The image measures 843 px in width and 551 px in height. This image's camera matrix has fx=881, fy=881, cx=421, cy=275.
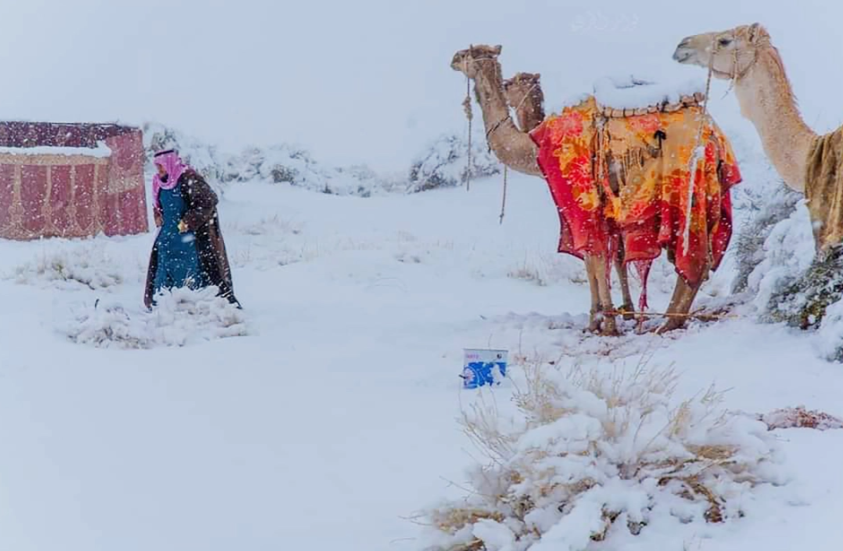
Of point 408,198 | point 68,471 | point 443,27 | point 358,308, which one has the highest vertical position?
point 443,27

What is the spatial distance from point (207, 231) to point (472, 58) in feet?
5.38

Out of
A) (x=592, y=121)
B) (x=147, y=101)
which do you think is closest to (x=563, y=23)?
(x=592, y=121)

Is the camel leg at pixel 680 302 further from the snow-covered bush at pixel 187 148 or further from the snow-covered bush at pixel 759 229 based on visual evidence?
the snow-covered bush at pixel 187 148

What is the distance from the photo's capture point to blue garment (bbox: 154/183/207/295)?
429 cm

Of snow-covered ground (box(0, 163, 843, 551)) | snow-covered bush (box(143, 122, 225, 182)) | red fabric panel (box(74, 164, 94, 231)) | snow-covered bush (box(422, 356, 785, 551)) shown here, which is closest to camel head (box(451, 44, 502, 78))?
snow-covered ground (box(0, 163, 843, 551))

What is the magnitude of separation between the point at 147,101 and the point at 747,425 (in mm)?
2392

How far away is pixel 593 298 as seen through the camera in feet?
12.3

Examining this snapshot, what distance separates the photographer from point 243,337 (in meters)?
3.51

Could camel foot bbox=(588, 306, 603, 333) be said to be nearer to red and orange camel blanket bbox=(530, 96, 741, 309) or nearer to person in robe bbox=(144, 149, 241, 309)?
red and orange camel blanket bbox=(530, 96, 741, 309)

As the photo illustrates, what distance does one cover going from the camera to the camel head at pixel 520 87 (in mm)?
3930

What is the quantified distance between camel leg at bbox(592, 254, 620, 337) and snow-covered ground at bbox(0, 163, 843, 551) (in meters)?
0.12

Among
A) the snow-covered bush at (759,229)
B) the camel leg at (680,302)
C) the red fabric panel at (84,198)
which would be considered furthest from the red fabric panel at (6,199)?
the snow-covered bush at (759,229)

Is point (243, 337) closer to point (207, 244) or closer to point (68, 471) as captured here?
point (207, 244)

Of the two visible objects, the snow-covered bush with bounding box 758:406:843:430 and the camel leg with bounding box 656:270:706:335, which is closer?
the snow-covered bush with bounding box 758:406:843:430
